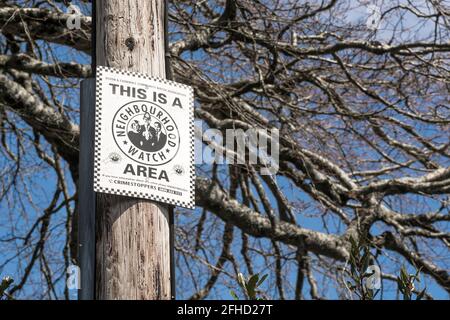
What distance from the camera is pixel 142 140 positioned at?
3.04 m

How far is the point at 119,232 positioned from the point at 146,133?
365mm

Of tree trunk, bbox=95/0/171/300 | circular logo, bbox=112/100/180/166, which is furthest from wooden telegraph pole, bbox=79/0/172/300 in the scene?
circular logo, bbox=112/100/180/166

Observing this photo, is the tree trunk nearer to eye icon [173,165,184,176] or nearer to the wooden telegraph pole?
the wooden telegraph pole

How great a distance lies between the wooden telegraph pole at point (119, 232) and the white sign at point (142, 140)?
0.04 m

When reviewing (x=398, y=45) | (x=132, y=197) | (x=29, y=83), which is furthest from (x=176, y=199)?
(x=29, y=83)

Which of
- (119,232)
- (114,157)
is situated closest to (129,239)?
(119,232)

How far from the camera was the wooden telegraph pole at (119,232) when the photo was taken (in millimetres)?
2855

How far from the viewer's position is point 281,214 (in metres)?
8.55

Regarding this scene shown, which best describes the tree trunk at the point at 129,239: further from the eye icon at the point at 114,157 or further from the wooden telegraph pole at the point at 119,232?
the eye icon at the point at 114,157

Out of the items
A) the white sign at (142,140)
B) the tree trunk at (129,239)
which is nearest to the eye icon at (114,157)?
the white sign at (142,140)
